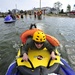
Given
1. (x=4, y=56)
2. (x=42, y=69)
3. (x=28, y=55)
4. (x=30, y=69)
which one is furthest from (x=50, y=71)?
(x=4, y=56)

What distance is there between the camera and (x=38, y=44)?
4691 mm

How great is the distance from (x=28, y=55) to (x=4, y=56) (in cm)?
293

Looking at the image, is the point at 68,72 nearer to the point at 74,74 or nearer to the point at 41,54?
the point at 74,74

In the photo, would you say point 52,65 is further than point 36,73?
Yes

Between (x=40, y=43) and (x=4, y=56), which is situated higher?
(x=40, y=43)

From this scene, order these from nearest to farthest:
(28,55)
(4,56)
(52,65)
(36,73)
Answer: (36,73), (52,65), (28,55), (4,56)

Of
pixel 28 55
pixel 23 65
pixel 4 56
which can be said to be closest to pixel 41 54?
pixel 28 55

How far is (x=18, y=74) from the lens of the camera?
195 inches

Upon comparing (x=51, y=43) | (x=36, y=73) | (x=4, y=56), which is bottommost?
(x=4, y=56)

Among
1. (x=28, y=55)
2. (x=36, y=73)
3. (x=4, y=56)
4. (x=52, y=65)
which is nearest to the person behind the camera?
(x=36, y=73)

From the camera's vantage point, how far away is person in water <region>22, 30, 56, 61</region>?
4594 millimetres

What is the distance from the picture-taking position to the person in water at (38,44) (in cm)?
459

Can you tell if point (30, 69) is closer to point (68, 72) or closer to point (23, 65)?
point (23, 65)

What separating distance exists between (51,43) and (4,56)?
3162mm
